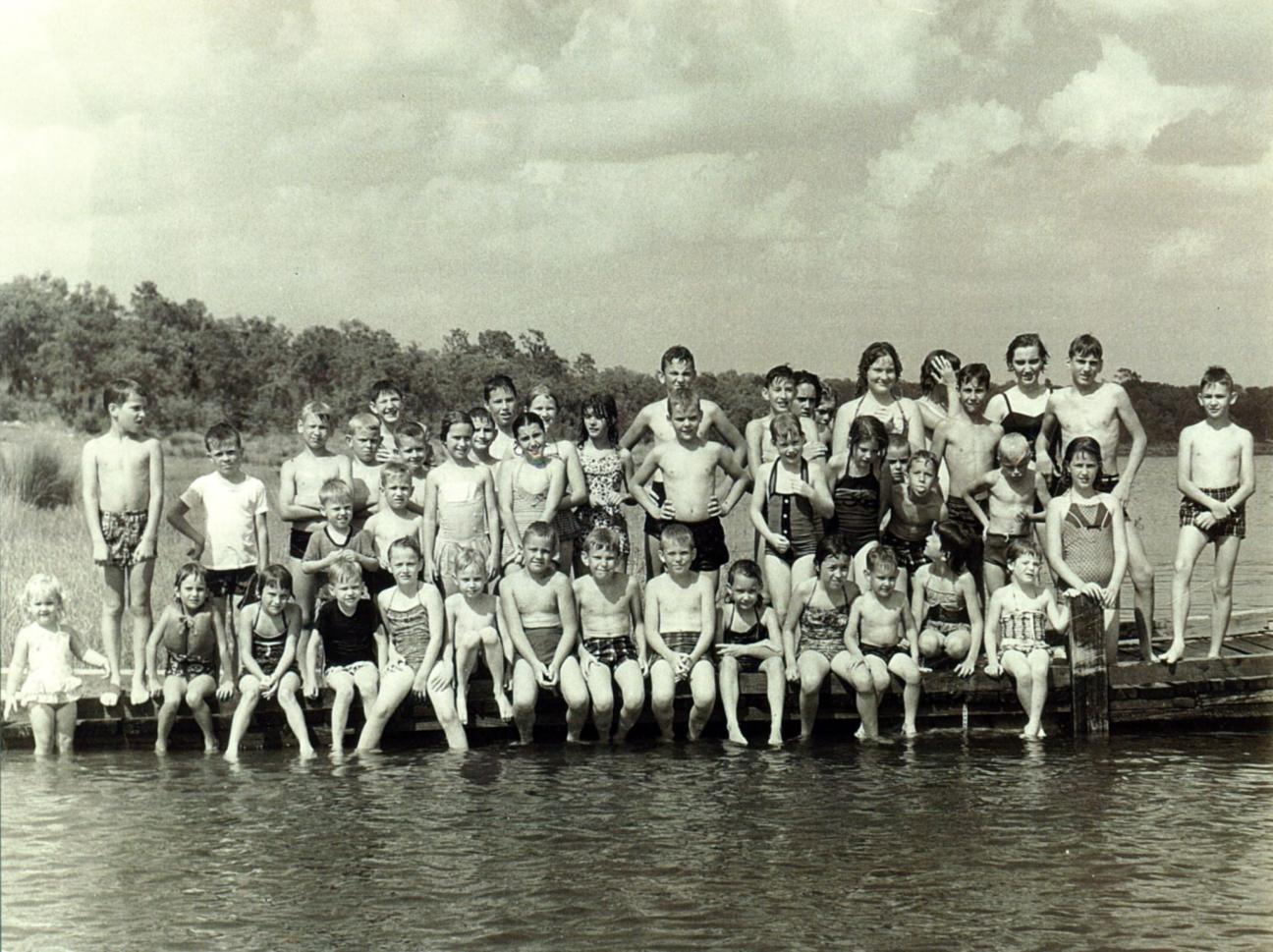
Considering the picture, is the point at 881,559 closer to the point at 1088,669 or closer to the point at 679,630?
the point at 679,630

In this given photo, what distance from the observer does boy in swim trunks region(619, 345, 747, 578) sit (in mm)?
9766

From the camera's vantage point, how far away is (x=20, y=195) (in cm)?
964

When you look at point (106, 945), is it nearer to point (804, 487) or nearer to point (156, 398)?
point (804, 487)

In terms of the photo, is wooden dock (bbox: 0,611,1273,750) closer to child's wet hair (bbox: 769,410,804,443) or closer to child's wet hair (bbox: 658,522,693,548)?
child's wet hair (bbox: 658,522,693,548)

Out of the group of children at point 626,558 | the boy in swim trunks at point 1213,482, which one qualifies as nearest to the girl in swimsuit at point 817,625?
the group of children at point 626,558

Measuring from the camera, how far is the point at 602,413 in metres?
9.71

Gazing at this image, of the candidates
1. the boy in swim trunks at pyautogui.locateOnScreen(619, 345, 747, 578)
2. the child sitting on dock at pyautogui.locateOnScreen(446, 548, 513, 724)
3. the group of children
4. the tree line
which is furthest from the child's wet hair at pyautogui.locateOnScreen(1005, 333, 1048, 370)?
the tree line

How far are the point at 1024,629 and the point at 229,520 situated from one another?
16.5 ft

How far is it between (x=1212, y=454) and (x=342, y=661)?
5.58 m

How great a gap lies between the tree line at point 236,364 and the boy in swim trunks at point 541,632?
25.0 metres

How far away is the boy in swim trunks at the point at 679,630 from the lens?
9.20m

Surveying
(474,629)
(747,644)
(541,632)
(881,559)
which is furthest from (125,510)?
(881,559)

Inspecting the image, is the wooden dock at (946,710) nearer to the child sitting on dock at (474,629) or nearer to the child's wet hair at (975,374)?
the child sitting on dock at (474,629)

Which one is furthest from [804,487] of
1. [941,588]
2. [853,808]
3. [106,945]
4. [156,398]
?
[156,398]
